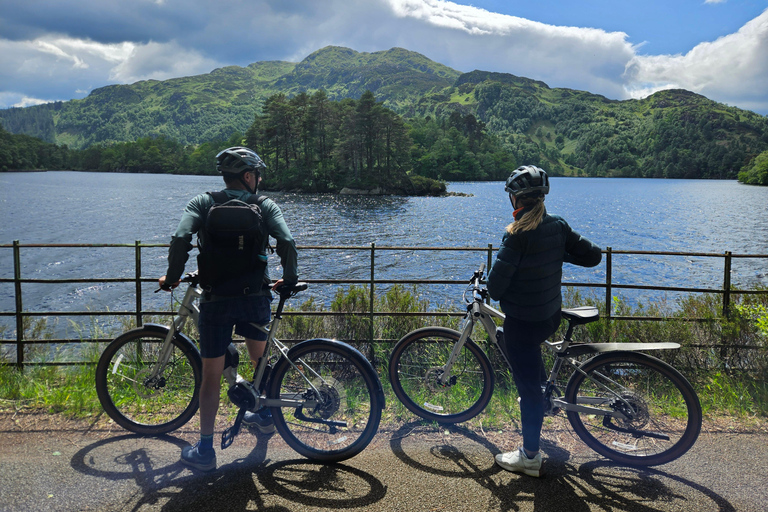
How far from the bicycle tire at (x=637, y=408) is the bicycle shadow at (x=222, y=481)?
1.70 metres

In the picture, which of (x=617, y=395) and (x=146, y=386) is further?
(x=146, y=386)

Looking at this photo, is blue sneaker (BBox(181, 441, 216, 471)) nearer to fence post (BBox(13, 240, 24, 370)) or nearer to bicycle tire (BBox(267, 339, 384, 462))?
bicycle tire (BBox(267, 339, 384, 462))

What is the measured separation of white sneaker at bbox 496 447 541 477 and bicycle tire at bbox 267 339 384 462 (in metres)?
0.98

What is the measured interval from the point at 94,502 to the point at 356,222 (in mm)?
55948

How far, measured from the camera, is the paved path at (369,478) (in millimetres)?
3223

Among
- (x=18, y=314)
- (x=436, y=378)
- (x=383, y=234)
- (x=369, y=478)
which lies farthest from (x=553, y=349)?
(x=383, y=234)

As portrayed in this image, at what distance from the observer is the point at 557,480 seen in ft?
11.6

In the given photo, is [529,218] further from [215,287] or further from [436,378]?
[215,287]

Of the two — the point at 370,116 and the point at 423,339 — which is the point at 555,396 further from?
the point at 370,116

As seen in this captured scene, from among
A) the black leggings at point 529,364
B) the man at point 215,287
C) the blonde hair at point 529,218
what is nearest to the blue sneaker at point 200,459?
the man at point 215,287

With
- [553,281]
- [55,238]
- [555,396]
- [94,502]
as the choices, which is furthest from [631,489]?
[55,238]

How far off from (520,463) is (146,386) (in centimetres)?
294

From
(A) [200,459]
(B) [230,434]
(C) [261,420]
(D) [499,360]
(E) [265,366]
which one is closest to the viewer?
(A) [200,459]

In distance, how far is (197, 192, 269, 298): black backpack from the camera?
3.40m
